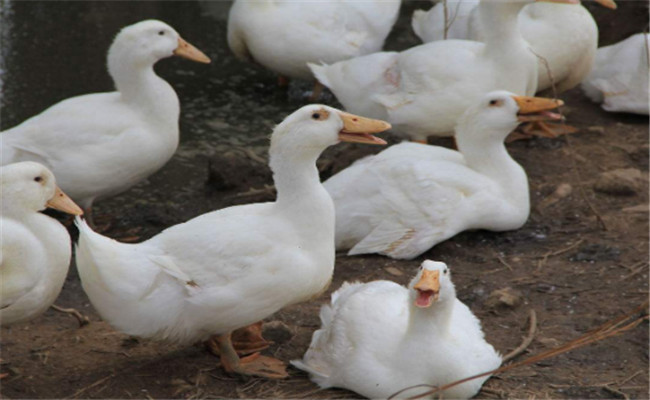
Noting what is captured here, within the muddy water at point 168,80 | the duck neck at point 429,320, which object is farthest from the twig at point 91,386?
the muddy water at point 168,80

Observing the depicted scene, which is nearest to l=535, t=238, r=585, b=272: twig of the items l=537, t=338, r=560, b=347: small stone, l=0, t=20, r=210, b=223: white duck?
l=537, t=338, r=560, b=347: small stone

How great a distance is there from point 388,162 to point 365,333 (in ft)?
6.14

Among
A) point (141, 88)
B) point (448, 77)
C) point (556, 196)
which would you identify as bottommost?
point (556, 196)

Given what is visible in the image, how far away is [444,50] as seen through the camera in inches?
289

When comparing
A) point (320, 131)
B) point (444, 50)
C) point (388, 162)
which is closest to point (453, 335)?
point (320, 131)

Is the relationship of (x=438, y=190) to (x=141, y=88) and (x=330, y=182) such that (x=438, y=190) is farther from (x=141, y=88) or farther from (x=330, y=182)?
(x=141, y=88)

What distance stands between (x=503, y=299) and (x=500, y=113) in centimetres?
134

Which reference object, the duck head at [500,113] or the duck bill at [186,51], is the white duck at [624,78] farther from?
the duck bill at [186,51]

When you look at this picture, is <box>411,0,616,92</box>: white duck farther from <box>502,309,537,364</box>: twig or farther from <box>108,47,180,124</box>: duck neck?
<box>502,309,537,364</box>: twig

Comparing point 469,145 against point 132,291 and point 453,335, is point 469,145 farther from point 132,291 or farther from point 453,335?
point 132,291

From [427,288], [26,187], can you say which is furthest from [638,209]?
[26,187]

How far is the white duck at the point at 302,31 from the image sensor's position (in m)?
8.41

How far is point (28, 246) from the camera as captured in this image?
16.9ft

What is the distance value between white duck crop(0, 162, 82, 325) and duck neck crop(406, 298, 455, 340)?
177 cm
